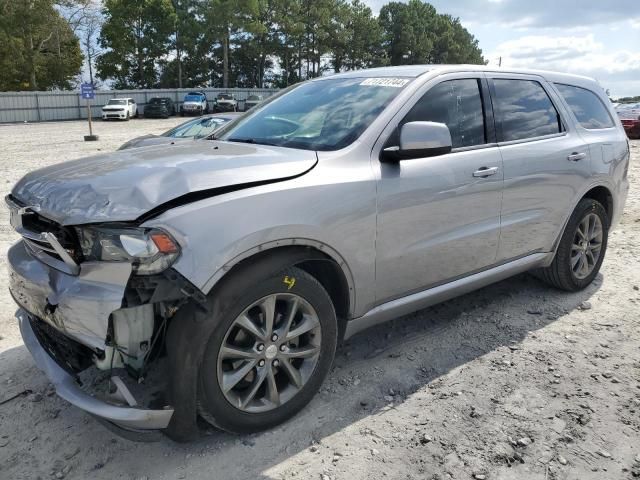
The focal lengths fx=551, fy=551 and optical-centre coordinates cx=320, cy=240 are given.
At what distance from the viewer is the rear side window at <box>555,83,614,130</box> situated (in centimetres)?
453

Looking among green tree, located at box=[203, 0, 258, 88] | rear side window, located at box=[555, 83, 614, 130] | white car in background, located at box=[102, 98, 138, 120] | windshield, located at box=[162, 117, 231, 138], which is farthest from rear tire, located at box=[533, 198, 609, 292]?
green tree, located at box=[203, 0, 258, 88]

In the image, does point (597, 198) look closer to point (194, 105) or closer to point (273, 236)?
point (273, 236)

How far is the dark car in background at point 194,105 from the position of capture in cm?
4138

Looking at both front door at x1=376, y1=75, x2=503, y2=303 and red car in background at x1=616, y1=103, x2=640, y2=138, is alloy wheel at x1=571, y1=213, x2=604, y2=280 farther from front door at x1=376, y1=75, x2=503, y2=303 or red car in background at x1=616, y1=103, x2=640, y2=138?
red car in background at x1=616, y1=103, x2=640, y2=138

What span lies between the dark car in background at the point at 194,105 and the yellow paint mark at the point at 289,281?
4096 centimetres

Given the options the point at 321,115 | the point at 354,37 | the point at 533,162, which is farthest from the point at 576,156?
the point at 354,37

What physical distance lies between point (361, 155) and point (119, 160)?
129cm

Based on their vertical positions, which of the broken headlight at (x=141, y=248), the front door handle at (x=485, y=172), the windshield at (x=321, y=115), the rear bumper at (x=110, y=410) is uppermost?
the windshield at (x=321, y=115)

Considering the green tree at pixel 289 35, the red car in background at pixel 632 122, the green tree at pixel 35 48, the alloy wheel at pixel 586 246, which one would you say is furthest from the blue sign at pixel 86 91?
the green tree at pixel 289 35

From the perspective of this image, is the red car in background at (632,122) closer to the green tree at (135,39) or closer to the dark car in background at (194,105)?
the dark car in background at (194,105)

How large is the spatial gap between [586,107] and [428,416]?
10.4 ft

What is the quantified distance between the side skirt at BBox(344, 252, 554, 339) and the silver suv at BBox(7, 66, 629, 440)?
0.02m

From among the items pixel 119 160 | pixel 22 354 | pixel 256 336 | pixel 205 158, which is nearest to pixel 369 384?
pixel 256 336

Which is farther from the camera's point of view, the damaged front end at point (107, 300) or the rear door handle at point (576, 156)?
the rear door handle at point (576, 156)
